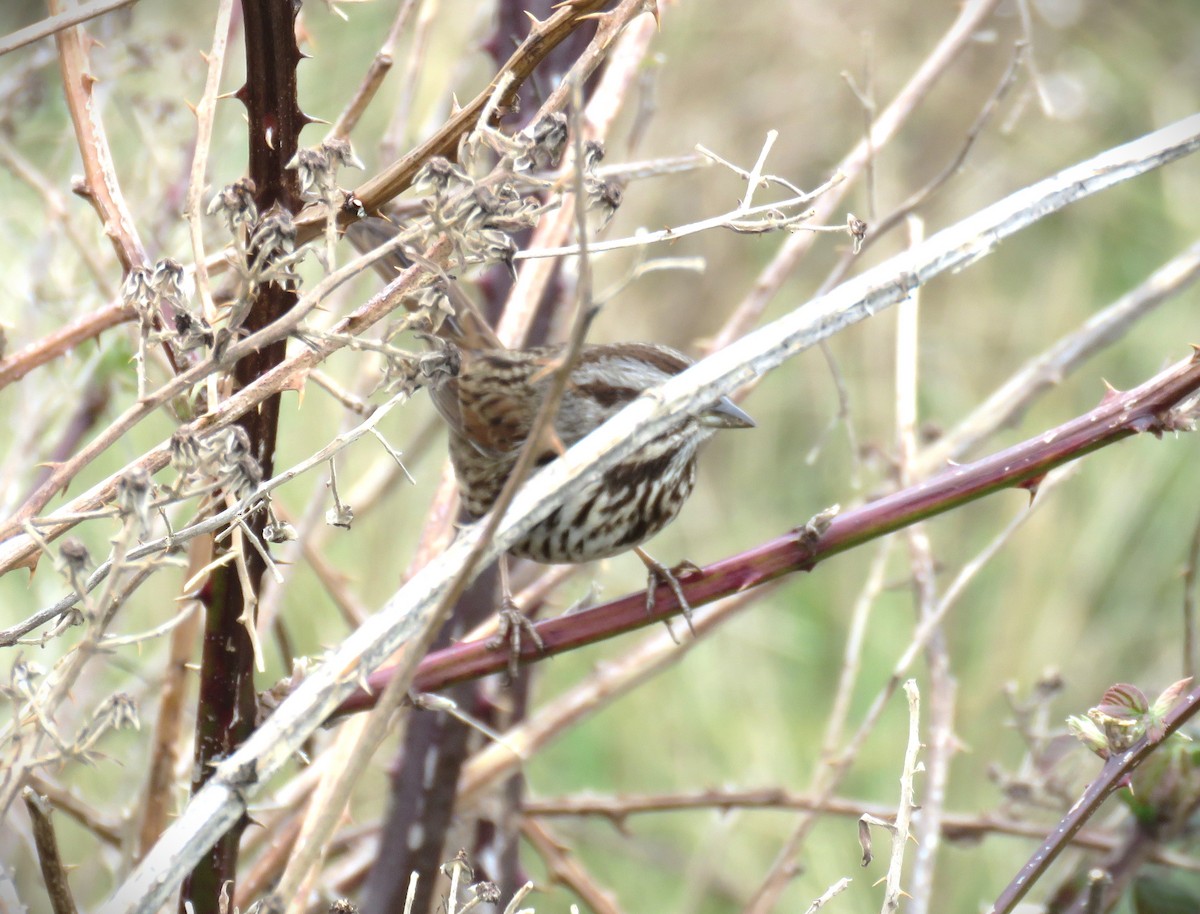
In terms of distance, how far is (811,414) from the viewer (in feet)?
20.9

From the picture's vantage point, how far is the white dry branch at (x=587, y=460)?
3.89 ft

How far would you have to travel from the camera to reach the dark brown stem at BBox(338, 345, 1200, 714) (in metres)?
1.52

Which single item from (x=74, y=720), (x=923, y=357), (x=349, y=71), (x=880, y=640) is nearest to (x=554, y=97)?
(x=74, y=720)

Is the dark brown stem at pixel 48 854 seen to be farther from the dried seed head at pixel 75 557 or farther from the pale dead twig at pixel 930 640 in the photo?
the pale dead twig at pixel 930 640

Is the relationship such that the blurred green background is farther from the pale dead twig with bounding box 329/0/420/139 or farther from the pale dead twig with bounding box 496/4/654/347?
the pale dead twig with bounding box 329/0/420/139

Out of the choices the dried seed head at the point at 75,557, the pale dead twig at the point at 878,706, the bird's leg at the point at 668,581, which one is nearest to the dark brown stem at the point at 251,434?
the dried seed head at the point at 75,557

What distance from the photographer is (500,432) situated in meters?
2.75

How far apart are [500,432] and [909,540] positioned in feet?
2.94

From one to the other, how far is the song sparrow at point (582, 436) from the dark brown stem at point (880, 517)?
22.2 inches

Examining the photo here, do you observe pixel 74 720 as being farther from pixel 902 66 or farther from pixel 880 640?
pixel 902 66

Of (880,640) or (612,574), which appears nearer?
(612,574)

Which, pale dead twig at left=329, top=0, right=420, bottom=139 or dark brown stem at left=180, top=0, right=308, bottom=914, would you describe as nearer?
dark brown stem at left=180, top=0, right=308, bottom=914

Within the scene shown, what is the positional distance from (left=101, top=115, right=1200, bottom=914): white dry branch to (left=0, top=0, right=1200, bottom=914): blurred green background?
188 centimetres

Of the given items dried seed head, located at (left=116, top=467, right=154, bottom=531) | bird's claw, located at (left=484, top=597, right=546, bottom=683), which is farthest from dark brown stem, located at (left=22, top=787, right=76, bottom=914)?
bird's claw, located at (left=484, top=597, right=546, bottom=683)
